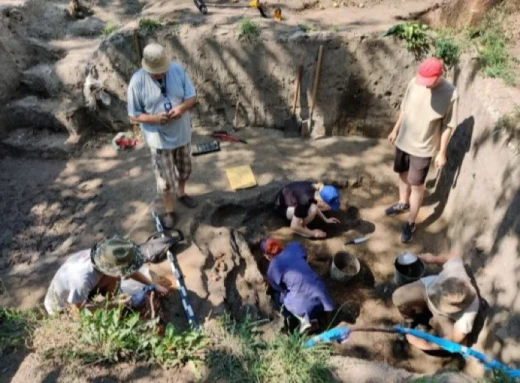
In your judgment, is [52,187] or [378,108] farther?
[378,108]

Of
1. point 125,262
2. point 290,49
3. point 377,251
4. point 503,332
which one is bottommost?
point 377,251

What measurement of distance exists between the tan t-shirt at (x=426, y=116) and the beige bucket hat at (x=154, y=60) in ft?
8.20

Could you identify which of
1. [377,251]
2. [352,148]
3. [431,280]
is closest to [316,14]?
[352,148]

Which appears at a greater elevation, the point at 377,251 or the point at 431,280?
the point at 431,280

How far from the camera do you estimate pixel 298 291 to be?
405 cm

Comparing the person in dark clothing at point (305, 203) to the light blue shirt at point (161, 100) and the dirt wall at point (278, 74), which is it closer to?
the light blue shirt at point (161, 100)

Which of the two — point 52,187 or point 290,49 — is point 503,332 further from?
point 52,187

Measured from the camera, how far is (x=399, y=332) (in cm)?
402

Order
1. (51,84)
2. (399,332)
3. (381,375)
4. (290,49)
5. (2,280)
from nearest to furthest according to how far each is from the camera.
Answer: (381,375)
(399,332)
(2,280)
(290,49)
(51,84)

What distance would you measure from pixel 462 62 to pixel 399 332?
3305 mm

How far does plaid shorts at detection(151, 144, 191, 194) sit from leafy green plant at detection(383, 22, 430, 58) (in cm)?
334

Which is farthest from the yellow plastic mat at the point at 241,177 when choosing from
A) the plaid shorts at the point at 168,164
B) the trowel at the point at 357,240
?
the trowel at the point at 357,240

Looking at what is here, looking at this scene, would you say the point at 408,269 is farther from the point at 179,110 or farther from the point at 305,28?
the point at 305,28

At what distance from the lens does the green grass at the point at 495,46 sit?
15.9ft
